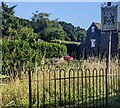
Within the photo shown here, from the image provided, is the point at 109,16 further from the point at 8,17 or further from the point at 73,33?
the point at 73,33

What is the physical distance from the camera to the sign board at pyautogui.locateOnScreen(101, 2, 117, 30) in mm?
11703

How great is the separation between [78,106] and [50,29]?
52.0 metres

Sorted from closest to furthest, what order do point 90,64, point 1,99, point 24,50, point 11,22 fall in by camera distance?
point 1,99 < point 90,64 < point 24,50 < point 11,22

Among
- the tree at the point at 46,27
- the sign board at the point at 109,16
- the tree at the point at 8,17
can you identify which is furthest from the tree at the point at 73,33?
the sign board at the point at 109,16

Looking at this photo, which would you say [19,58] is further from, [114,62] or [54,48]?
[54,48]

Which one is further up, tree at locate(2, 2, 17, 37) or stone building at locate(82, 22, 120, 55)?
tree at locate(2, 2, 17, 37)

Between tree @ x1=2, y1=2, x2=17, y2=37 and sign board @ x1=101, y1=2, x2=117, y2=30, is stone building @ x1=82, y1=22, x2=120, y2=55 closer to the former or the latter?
tree @ x1=2, y1=2, x2=17, y2=37

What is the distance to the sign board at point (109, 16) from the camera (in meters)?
11.7

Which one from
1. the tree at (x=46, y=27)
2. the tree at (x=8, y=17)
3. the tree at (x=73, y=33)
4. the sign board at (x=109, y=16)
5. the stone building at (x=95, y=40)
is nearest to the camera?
the sign board at (x=109, y=16)

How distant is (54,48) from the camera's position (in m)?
27.3

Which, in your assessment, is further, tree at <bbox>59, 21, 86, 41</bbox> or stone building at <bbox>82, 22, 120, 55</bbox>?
tree at <bbox>59, 21, 86, 41</bbox>

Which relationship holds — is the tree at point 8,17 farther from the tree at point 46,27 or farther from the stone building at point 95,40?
the tree at point 46,27

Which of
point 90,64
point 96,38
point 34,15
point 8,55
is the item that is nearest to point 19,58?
point 8,55

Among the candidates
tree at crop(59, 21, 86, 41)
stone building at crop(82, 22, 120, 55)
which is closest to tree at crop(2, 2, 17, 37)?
stone building at crop(82, 22, 120, 55)
